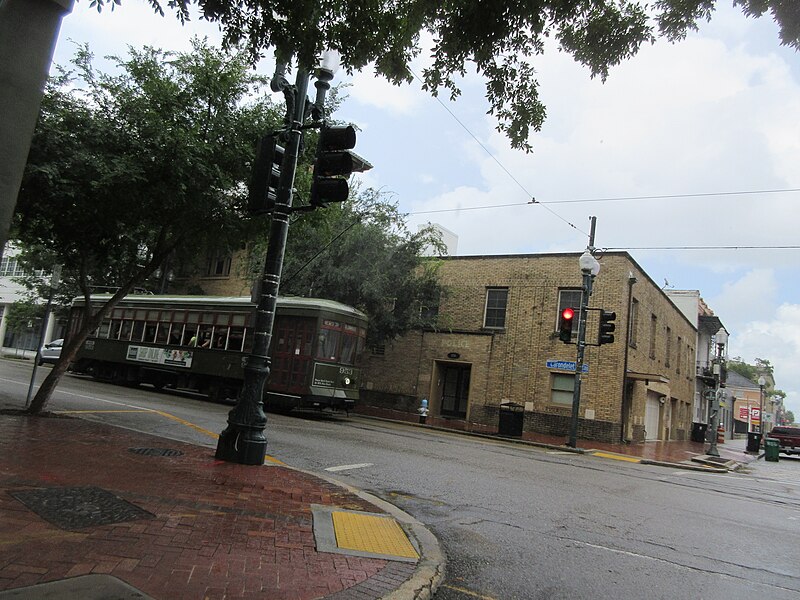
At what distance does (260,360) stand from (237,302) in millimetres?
11617

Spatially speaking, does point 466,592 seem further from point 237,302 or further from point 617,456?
point 237,302

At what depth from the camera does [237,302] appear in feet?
60.7

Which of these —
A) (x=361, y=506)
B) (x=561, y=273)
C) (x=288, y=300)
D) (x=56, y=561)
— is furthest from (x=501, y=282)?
(x=56, y=561)

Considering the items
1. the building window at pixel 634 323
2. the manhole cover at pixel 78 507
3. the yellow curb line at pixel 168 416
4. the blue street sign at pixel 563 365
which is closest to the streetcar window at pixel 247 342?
the yellow curb line at pixel 168 416

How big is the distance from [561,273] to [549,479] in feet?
46.4

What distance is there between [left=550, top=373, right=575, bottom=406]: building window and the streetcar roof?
818 cm

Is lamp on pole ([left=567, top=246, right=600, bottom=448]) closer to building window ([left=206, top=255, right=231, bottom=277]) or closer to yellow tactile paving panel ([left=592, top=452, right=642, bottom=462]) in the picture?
yellow tactile paving panel ([left=592, top=452, right=642, bottom=462])

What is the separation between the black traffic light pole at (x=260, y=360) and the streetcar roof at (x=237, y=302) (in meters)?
7.70

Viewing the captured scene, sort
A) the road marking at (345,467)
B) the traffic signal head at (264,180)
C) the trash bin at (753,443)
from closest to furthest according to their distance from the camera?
the traffic signal head at (264,180)
the road marking at (345,467)
the trash bin at (753,443)

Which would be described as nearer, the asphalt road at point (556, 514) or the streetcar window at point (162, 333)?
the asphalt road at point (556, 514)

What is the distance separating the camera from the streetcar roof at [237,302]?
17.2 m

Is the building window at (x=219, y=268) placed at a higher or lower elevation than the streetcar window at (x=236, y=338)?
higher

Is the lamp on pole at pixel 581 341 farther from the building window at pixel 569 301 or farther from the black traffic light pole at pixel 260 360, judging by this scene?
the black traffic light pole at pixel 260 360

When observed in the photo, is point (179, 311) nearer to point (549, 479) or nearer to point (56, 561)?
point (549, 479)
